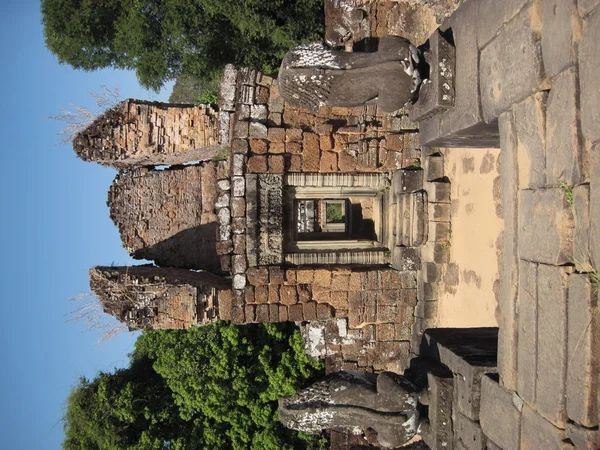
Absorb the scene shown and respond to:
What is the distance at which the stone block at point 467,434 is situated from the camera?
423 cm

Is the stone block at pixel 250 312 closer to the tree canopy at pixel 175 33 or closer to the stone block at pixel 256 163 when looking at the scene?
the stone block at pixel 256 163

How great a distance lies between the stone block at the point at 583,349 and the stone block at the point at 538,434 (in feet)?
0.70

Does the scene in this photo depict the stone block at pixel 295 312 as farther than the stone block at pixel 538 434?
Yes

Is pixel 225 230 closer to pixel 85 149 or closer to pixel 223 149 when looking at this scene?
pixel 223 149

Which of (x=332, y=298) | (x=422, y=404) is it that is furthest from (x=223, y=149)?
(x=422, y=404)

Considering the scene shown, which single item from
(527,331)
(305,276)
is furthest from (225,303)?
(527,331)

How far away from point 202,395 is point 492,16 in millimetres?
11036

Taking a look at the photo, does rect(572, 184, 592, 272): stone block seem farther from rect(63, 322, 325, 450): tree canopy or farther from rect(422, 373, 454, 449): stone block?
rect(63, 322, 325, 450): tree canopy

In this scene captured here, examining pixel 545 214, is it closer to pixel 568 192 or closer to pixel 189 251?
pixel 568 192

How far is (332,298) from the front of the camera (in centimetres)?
691

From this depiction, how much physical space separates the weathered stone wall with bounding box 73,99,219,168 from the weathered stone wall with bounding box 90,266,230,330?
1.88m

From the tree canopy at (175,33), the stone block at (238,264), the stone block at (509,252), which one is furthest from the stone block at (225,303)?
the tree canopy at (175,33)

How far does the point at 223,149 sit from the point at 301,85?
237 cm

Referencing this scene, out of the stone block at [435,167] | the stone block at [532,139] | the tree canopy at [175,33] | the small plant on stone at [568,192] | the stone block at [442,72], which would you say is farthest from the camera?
the tree canopy at [175,33]
